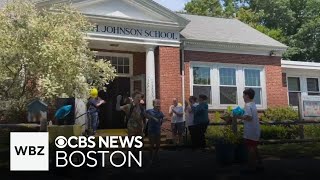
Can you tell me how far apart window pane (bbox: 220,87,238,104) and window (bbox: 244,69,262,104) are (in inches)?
33.2

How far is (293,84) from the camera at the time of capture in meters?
23.0

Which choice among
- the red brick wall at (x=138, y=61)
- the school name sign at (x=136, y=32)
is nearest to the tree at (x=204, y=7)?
the red brick wall at (x=138, y=61)

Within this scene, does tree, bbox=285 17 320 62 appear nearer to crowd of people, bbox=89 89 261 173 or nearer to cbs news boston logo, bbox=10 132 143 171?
crowd of people, bbox=89 89 261 173

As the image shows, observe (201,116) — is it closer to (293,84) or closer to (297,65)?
(297,65)

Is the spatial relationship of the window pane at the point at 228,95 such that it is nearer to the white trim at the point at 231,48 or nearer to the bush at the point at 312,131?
the white trim at the point at 231,48

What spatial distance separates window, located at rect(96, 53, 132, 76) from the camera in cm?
1758

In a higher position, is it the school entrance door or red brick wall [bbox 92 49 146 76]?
red brick wall [bbox 92 49 146 76]

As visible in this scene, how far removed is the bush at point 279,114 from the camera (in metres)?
19.1

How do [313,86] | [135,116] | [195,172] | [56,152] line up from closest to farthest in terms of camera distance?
[56,152], [195,172], [135,116], [313,86]

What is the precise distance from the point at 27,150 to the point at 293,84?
18731mm

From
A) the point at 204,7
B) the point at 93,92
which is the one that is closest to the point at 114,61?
the point at 93,92

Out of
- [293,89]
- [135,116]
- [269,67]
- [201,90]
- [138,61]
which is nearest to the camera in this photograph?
[135,116]

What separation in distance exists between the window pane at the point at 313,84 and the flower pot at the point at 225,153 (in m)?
15.8

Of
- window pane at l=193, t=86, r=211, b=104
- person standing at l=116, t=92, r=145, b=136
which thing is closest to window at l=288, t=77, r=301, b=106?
window pane at l=193, t=86, r=211, b=104
